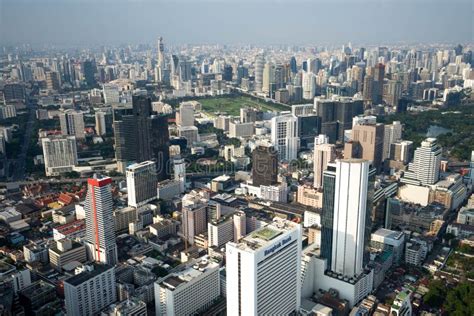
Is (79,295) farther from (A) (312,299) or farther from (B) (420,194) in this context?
(B) (420,194)

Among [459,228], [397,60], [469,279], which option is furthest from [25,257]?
[397,60]

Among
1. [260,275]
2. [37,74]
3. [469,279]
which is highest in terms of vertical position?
[37,74]

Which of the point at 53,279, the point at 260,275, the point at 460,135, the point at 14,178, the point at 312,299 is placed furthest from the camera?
the point at 460,135

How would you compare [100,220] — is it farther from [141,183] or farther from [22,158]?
[22,158]

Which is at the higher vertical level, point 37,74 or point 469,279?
point 37,74

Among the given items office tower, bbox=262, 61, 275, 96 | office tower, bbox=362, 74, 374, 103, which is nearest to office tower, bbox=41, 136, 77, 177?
office tower, bbox=362, 74, 374, 103

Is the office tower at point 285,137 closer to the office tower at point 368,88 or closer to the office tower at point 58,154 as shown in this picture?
the office tower at point 58,154

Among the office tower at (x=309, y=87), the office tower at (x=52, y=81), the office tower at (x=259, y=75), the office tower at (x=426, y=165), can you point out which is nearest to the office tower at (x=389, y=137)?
the office tower at (x=426, y=165)
